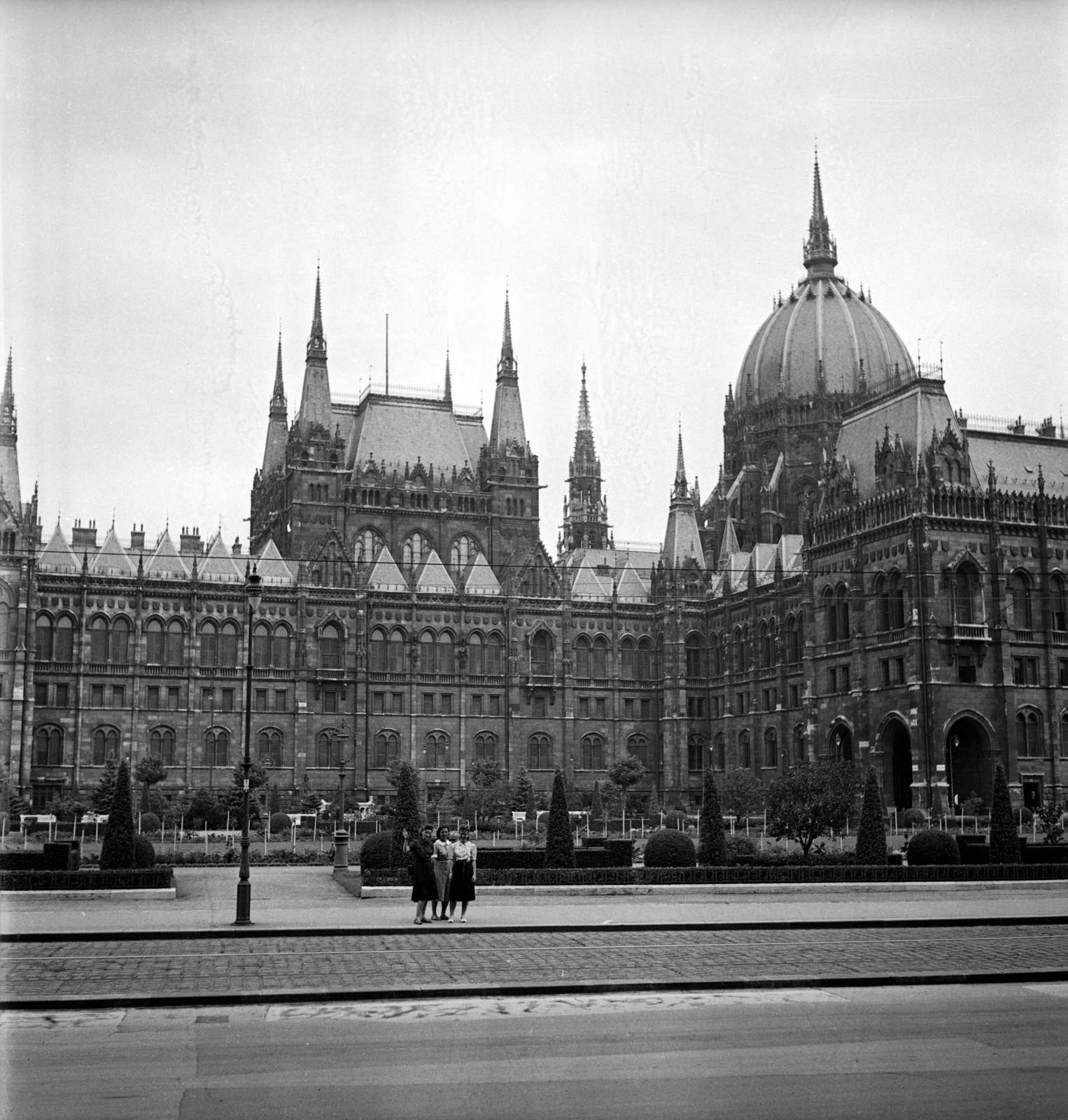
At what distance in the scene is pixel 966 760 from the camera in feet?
259

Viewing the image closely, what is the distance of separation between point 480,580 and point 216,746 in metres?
20.9

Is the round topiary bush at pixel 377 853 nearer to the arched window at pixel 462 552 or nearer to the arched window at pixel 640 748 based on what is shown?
the arched window at pixel 640 748

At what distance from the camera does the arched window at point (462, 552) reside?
10606 cm

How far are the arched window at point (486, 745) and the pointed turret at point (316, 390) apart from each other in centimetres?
2366

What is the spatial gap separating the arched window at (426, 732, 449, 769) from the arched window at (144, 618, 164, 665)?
1802 centimetres

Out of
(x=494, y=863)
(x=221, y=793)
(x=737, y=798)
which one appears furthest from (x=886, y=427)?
(x=494, y=863)

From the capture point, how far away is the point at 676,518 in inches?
4193

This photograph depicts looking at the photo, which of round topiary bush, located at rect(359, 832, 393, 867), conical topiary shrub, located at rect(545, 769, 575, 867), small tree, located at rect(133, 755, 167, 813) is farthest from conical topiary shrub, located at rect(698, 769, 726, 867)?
small tree, located at rect(133, 755, 167, 813)

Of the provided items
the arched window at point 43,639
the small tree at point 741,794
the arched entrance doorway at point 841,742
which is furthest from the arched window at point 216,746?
the arched entrance doorway at point 841,742

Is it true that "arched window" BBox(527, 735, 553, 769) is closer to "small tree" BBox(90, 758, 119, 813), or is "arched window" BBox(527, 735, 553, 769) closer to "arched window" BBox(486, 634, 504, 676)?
"arched window" BBox(486, 634, 504, 676)

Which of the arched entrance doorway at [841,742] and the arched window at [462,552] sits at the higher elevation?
the arched window at [462,552]

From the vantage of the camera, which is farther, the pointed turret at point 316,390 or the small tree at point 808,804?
the pointed turret at point 316,390

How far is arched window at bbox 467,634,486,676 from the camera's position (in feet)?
329

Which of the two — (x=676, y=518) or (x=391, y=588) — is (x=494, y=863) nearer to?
(x=391, y=588)
